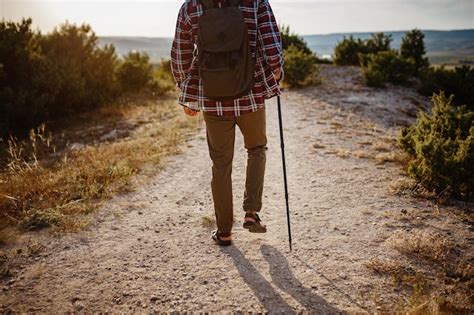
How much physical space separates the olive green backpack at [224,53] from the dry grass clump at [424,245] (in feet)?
6.64

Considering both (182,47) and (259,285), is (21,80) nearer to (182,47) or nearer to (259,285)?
(182,47)

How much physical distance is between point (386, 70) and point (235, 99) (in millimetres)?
12601

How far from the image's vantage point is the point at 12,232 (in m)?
3.93

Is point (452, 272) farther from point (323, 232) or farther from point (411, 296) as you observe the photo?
point (323, 232)

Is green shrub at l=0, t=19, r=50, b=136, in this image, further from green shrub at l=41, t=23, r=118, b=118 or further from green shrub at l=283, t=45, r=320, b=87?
green shrub at l=283, t=45, r=320, b=87

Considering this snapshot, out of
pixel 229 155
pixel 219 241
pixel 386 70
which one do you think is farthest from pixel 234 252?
pixel 386 70

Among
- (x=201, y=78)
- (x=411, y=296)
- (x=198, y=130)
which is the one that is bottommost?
(x=411, y=296)

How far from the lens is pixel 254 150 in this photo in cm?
338

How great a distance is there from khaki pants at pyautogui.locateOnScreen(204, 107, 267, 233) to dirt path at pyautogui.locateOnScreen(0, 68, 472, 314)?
0.46 metres

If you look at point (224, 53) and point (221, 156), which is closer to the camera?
point (224, 53)

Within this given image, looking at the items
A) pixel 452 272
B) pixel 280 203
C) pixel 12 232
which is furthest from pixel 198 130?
pixel 452 272

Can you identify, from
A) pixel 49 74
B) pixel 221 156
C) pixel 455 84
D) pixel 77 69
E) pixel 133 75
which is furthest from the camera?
pixel 133 75

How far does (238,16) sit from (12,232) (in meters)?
3.29

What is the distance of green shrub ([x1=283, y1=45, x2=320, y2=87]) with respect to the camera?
12797 millimetres
